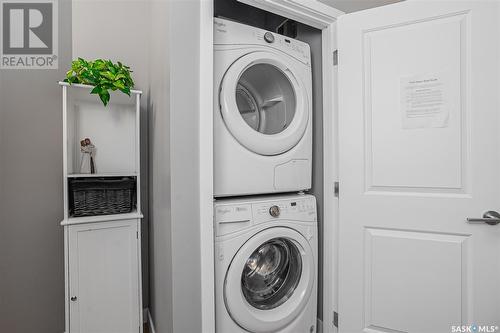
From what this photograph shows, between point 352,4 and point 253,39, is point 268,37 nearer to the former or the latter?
point 253,39

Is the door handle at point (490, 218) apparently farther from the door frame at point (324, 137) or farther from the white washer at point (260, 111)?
the white washer at point (260, 111)

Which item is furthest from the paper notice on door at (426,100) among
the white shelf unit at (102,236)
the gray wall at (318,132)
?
the white shelf unit at (102,236)

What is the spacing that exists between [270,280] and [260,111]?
104cm

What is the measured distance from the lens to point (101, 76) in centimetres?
152

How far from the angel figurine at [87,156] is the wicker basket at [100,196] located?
0.15 m

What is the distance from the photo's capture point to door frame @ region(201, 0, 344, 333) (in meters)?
1.21

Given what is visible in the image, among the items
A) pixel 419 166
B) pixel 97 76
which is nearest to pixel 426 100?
pixel 419 166

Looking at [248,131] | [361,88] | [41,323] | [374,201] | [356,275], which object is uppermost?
[361,88]

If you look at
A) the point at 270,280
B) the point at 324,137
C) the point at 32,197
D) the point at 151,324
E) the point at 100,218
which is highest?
the point at 324,137

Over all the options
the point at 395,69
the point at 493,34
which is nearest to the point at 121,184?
the point at 395,69

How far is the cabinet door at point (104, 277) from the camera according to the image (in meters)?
1.53

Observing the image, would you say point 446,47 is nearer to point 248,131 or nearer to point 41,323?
point 248,131

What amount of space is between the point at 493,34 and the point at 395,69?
40 centimetres

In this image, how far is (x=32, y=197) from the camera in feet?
5.53
